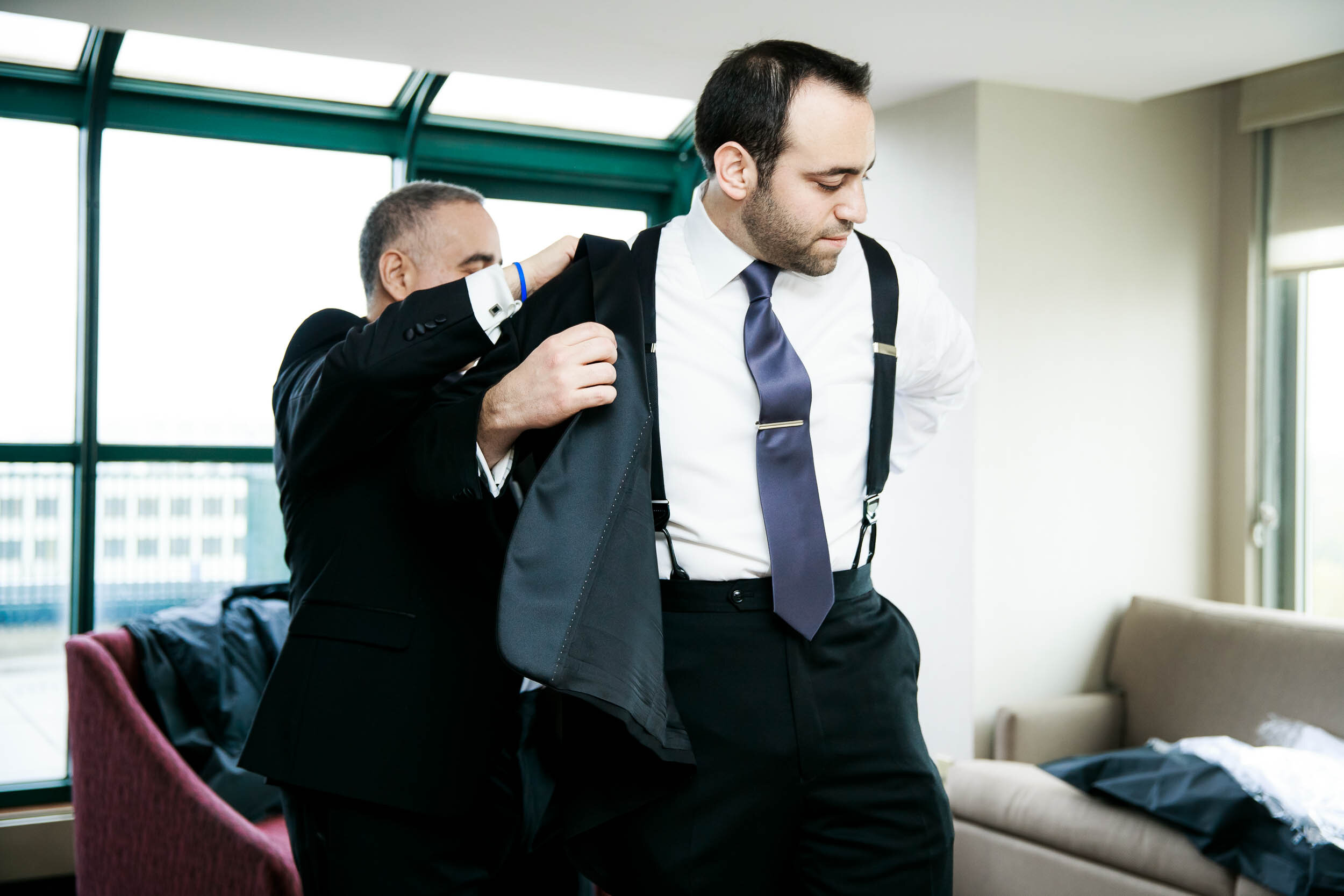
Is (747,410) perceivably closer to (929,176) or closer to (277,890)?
(277,890)

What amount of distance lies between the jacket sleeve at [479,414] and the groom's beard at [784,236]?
0.23 meters

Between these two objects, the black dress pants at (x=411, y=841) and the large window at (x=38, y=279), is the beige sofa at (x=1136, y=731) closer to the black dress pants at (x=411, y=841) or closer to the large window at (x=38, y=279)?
the black dress pants at (x=411, y=841)

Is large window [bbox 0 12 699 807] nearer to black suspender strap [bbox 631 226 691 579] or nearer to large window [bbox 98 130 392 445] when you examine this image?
large window [bbox 98 130 392 445]

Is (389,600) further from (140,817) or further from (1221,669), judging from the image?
(1221,669)

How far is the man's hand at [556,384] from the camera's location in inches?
49.6

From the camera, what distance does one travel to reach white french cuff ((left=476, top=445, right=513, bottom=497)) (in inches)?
54.1

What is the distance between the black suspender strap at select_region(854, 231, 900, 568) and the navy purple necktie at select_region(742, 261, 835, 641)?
9cm

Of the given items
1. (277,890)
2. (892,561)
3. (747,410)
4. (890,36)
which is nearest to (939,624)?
(892,561)

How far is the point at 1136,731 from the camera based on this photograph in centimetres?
347

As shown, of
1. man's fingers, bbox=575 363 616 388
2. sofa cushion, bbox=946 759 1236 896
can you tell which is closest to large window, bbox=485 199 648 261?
sofa cushion, bbox=946 759 1236 896

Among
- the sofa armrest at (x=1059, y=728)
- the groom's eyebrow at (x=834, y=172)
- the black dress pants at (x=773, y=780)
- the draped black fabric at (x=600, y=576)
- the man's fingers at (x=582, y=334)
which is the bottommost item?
the sofa armrest at (x=1059, y=728)

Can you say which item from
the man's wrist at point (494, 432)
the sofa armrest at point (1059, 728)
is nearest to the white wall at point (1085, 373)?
the sofa armrest at point (1059, 728)

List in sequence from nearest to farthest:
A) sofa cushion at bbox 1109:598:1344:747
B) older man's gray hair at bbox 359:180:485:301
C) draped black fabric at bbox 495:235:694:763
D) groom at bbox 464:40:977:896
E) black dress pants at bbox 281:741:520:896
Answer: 1. draped black fabric at bbox 495:235:694:763
2. groom at bbox 464:40:977:896
3. black dress pants at bbox 281:741:520:896
4. older man's gray hair at bbox 359:180:485:301
5. sofa cushion at bbox 1109:598:1344:747

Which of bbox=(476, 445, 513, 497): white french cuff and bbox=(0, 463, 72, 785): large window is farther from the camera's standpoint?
bbox=(0, 463, 72, 785): large window
